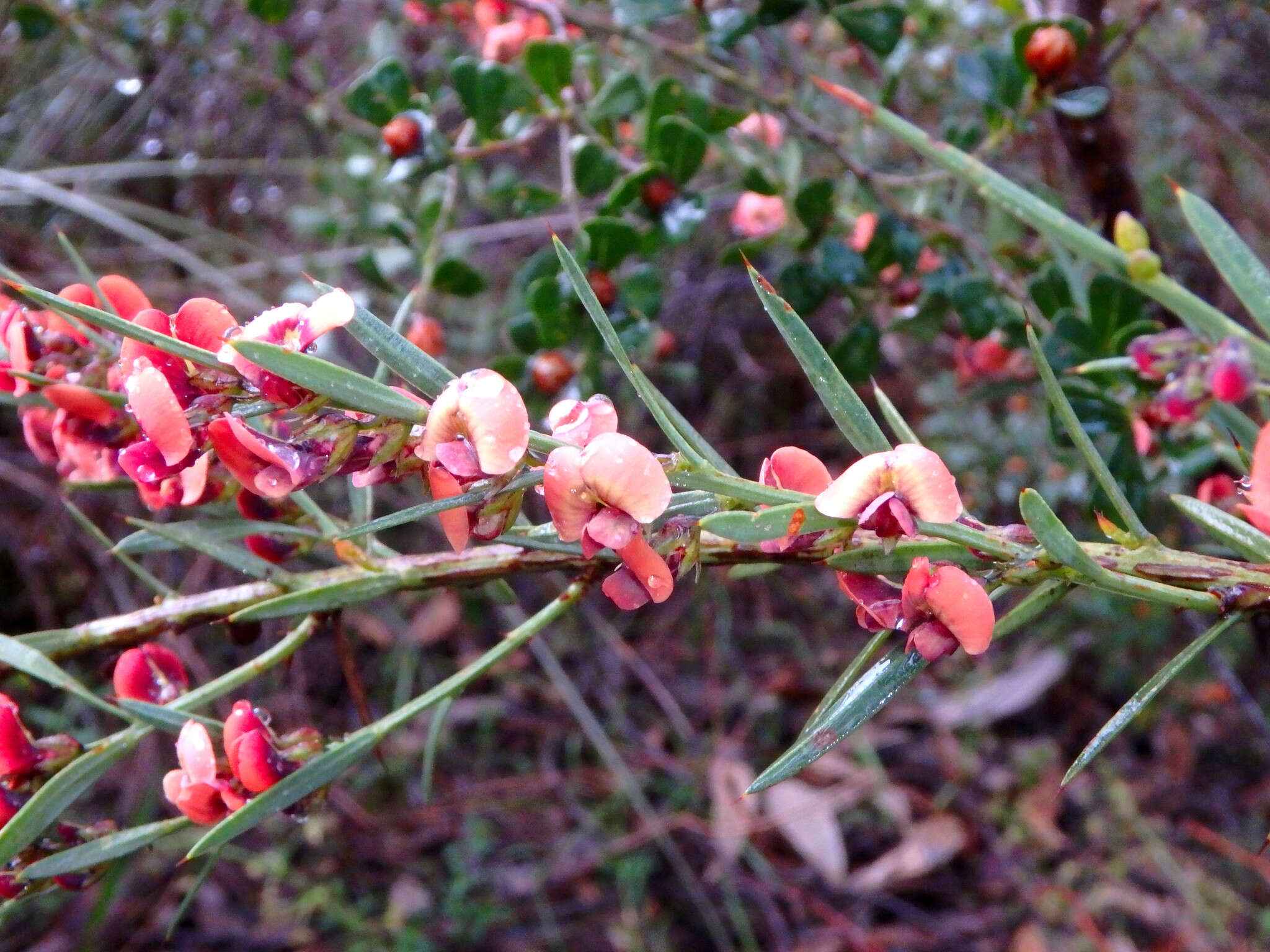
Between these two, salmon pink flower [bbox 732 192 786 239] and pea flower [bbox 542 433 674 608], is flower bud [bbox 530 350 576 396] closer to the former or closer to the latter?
salmon pink flower [bbox 732 192 786 239]

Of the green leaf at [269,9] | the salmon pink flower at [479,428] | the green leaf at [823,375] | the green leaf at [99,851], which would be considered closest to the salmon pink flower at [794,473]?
the green leaf at [823,375]

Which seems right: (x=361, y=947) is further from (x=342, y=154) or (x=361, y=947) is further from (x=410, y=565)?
(x=342, y=154)

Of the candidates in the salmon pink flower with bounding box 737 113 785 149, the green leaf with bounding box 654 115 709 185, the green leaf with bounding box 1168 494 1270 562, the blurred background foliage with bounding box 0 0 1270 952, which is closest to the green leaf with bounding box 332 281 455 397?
the green leaf with bounding box 1168 494 1270 562

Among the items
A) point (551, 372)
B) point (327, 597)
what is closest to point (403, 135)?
point (551, 372)

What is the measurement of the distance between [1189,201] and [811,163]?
131cm

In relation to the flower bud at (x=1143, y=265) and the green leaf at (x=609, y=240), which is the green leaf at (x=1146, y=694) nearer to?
the flower bud at (x=1143, y=265)

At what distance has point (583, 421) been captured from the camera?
1.27ft

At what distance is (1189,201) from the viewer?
0.37 metres

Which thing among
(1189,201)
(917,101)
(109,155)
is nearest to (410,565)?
(1189,201)

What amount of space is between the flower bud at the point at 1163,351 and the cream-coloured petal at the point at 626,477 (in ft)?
0.65

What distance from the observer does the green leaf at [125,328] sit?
0.32m

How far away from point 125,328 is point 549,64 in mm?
610

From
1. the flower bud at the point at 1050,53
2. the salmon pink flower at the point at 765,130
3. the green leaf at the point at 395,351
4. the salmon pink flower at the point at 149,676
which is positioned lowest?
the salmon pink flower at the point at 149,676

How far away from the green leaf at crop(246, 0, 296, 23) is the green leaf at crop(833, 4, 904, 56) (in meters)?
0.62
